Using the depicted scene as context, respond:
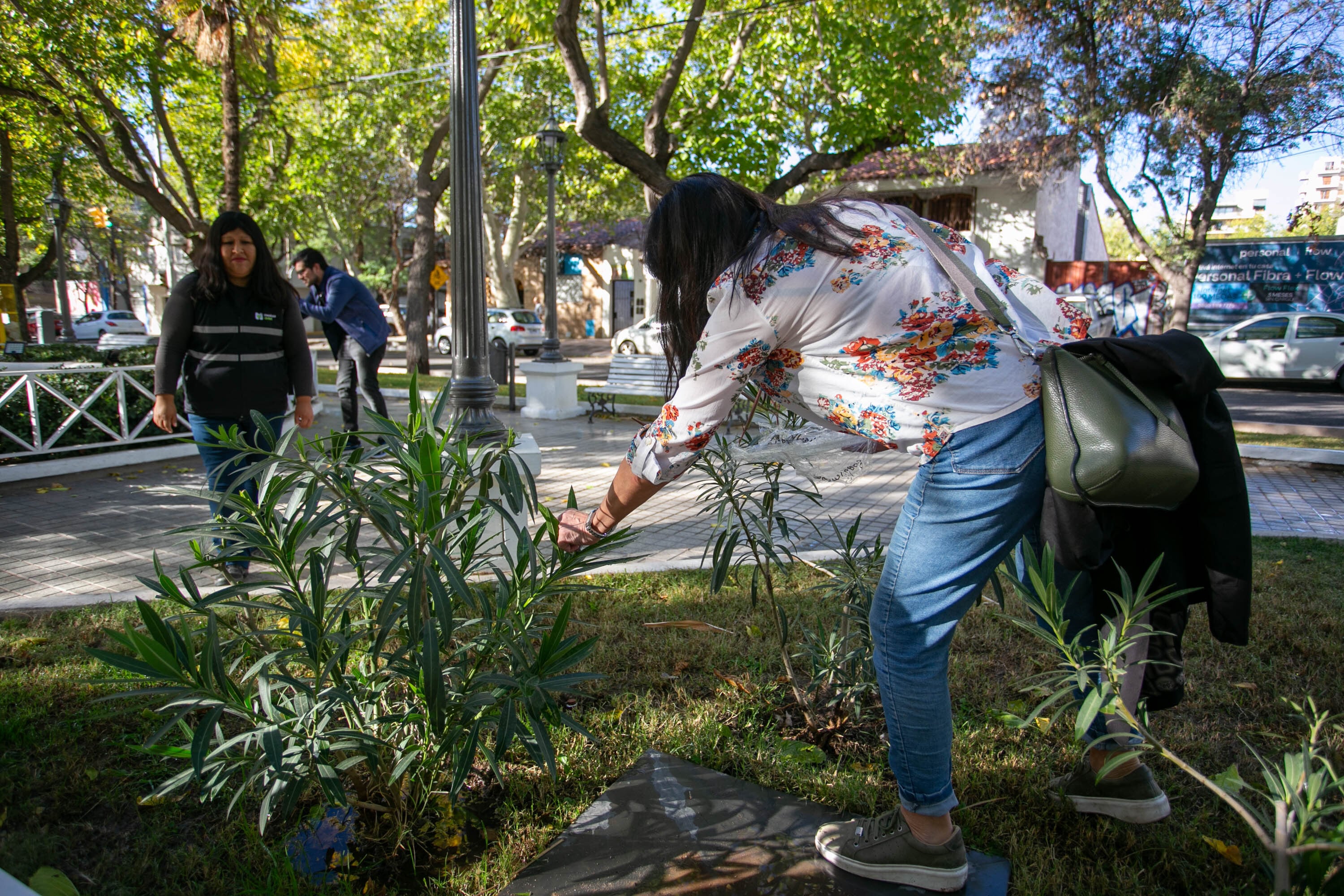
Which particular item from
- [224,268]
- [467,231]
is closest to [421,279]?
[467,231]

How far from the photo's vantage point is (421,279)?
17.1 meters

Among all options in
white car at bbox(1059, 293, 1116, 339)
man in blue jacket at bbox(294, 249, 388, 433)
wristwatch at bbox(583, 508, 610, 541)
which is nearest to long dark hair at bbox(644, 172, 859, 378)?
wristwatch at bbox(583, 508, 610, 541)

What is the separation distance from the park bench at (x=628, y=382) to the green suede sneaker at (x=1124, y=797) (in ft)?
27.2

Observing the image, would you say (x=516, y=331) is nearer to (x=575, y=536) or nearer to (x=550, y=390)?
(x=550, y=390)

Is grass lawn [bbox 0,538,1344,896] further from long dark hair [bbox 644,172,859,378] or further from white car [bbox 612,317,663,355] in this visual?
white car [bbox 612,317,663,355]

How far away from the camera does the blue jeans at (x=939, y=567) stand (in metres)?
1.72

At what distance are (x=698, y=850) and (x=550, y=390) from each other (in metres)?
9.13

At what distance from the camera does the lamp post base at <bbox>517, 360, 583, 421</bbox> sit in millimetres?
10797

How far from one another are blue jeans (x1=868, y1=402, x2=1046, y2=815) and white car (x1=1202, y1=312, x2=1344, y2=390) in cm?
1702

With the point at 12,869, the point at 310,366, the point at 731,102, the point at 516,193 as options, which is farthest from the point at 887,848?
the point at 516,193

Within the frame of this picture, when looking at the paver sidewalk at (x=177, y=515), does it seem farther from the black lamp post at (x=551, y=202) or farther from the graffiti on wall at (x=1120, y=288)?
the graffiti on wall at (x=1120, y=288)

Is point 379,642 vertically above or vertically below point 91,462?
above

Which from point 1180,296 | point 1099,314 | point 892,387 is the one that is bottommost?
point 892,387

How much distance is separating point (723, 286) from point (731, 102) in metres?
13.0
